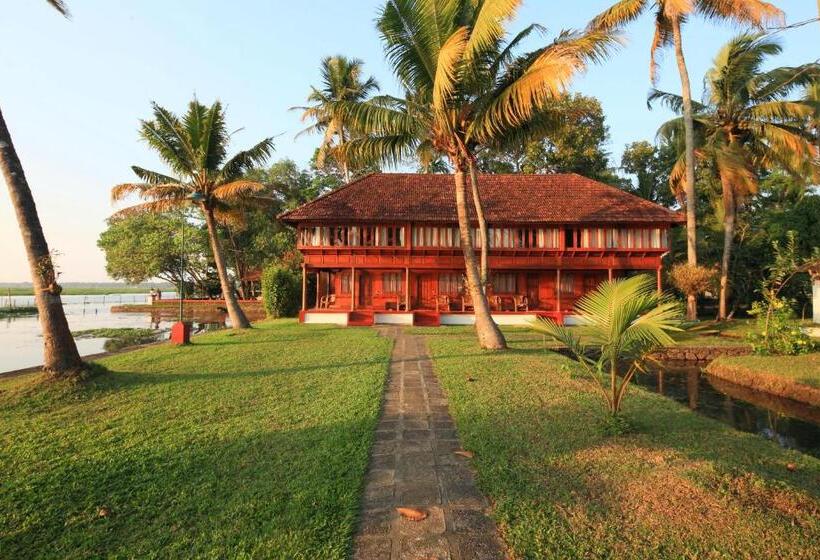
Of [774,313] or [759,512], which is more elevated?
[774,313]

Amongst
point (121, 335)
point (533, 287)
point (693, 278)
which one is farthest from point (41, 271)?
point (693, 278)

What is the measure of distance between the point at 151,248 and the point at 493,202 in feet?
88.8

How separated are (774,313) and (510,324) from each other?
29.2ft

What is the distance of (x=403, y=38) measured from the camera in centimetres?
988

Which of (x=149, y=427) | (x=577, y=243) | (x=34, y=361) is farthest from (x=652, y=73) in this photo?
(x=34, y=361)

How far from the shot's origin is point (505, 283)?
803 inches

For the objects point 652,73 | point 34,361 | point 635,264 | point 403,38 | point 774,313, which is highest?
point 652,73

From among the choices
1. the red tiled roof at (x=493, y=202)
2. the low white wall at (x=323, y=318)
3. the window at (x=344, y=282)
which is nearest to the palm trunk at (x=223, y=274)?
the low white wall at (x=323, y=318)

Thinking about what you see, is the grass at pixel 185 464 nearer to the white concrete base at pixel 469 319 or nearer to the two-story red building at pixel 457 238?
the white concrete base at pixel 469 319

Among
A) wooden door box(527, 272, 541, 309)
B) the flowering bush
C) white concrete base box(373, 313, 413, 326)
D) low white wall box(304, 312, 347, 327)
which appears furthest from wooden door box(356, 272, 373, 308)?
A: the flowering bush

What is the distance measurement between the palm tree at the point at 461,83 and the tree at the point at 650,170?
2044 centimetres

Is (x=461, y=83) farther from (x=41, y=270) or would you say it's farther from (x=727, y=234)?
(x=727, y=234)

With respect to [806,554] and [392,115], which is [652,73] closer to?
[392,115]

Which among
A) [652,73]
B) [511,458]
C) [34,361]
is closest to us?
[511,458]
